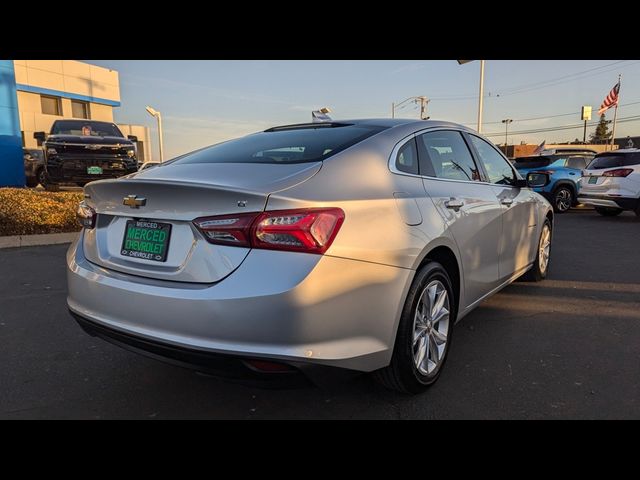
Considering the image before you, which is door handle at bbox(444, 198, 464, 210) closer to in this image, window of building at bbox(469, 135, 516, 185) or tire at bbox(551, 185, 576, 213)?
window of building at bbox(469, 135, 516, 185)

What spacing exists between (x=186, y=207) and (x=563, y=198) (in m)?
12.9

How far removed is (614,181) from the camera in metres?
10.7

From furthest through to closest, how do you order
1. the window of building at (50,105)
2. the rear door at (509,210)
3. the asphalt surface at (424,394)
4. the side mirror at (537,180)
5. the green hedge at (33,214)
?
the window of building at (50,105) → the green hedge at (33,214) → the side mirror at (537,180) → the rear door at (509,210) → the asphalt surface at (424,394)

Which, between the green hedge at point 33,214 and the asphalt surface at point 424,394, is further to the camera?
the green hedge at point 33,214

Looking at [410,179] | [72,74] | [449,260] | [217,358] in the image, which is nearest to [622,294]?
[449,260]

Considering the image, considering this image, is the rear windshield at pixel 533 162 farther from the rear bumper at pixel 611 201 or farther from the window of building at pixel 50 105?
the window of building at pixel 50 105

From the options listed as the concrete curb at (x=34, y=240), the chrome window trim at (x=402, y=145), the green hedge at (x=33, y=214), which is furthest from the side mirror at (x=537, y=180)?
the green hedge at (x=33, y=214)

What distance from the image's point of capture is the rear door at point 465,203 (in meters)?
2.99

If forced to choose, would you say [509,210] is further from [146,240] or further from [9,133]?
[9,133]

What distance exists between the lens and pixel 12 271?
Answer: 19.0 ft

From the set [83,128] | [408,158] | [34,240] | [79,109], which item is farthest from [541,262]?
[79,109]

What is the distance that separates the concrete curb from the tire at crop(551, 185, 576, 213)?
11.6 meters

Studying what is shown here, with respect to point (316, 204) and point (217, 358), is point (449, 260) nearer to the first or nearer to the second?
point (316, 204)

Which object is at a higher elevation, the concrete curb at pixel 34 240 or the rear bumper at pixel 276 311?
the rear bumper at pixel 276 311
